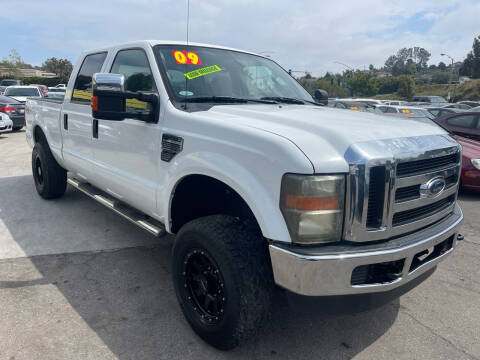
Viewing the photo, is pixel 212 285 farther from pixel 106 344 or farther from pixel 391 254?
pixel 391 254

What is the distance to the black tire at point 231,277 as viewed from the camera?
2.27 metres

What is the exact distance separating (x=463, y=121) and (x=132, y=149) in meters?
7.97

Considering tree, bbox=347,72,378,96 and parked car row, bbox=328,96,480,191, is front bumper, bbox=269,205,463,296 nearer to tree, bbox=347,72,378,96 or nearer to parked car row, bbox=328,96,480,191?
parked car row, bbox=328,96,480,191

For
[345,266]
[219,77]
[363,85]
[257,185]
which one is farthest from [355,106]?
[363,85]

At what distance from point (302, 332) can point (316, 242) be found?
1032 millimetres

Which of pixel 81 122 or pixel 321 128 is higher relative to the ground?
pixel 321 128

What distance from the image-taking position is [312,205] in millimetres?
2041

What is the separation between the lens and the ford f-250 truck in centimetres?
206

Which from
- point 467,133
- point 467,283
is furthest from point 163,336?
point 467,133

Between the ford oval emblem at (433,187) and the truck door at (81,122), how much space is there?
121 inches

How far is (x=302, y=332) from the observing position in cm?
280

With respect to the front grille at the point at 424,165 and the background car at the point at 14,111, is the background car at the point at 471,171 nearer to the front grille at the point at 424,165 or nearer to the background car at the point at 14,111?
the front grille at the point at 424,165

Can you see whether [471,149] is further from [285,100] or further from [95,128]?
[95,128]

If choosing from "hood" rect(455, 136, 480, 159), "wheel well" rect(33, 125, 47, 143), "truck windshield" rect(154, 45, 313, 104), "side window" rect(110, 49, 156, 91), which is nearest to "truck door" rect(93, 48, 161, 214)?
"side window" rect(110, 49, 156, 91)
